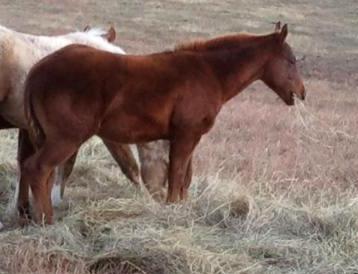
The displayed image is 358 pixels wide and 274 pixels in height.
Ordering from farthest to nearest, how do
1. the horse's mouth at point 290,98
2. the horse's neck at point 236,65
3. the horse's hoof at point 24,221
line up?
the horse's mouth at point 290,98 → the horse's neck at point 236,65 → the horse's hoof at point 24,221

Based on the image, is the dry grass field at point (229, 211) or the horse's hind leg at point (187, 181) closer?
the dry grass field at point (229, 211)

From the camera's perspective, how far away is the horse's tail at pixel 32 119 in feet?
22.0

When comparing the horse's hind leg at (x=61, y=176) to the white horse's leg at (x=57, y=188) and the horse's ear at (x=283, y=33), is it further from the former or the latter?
the horse's ear at (x=283, y=33)

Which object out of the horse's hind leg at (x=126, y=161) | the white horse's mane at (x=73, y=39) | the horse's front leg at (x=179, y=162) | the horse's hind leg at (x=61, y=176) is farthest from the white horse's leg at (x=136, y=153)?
the horse's front leg at (x=179, y=162)

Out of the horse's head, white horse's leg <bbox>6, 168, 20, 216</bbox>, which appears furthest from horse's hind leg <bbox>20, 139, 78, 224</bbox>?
the horse's head

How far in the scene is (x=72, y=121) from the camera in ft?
21.7

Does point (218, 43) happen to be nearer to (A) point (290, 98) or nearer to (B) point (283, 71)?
(B) point (283, 71)

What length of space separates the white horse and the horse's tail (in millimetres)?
472

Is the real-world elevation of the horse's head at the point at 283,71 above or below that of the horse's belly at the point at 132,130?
above

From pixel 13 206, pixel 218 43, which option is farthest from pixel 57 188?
pixel 218 43

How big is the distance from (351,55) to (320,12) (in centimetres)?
1115

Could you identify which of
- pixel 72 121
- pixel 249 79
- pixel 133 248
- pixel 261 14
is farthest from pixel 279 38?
pixel 261 14

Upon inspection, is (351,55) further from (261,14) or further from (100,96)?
(100,96)

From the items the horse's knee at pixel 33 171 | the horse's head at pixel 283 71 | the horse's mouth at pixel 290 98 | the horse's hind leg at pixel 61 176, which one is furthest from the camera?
the horse's hind leg at pixel 61 176
